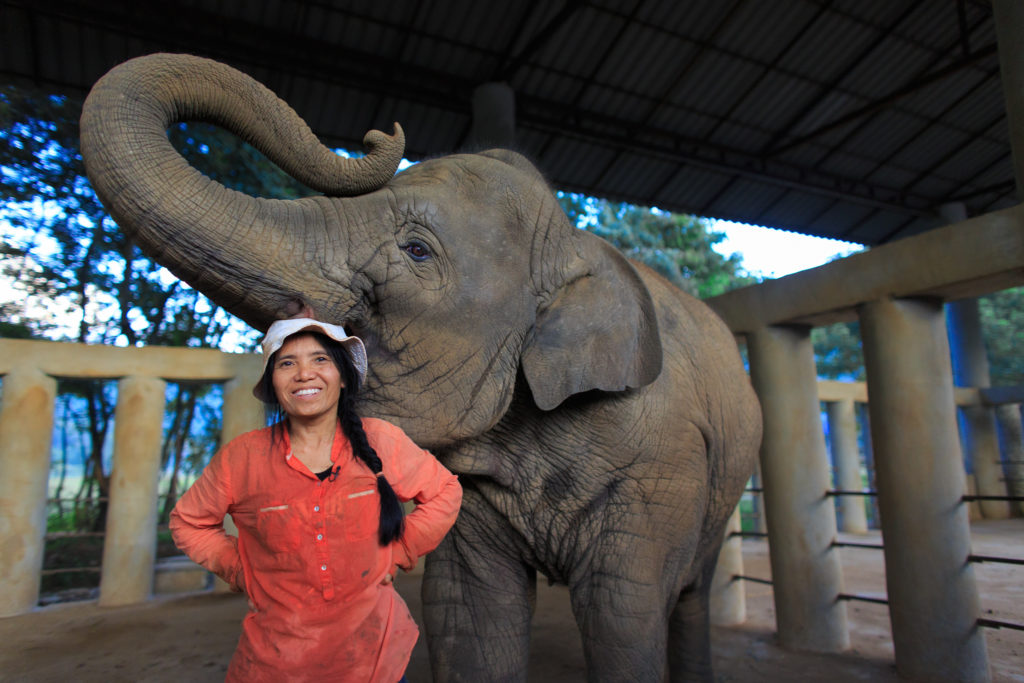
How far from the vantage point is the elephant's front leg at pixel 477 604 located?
9.36ft

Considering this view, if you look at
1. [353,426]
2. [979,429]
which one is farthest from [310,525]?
[979,429]

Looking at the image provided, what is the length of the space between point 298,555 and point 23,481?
5.57 meters

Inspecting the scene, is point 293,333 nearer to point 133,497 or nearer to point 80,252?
point 133,497

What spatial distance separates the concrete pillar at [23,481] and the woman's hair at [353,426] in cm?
541

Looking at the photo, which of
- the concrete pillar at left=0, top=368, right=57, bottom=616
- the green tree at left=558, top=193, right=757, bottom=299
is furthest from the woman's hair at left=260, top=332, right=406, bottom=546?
the green tree at left=558, top=193, right=757, bottom=299

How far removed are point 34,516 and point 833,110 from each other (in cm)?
1090

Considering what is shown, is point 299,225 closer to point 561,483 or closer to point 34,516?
point 561,483

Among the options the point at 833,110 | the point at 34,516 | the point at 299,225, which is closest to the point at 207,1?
the point at 34,516

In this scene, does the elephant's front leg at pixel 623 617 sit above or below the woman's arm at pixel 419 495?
below

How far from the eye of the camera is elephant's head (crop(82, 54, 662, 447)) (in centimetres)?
169

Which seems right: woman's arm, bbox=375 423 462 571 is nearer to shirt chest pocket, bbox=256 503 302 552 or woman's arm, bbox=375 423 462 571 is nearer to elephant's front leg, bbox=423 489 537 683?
shirt chest pocket, bbox=256 503 302 552

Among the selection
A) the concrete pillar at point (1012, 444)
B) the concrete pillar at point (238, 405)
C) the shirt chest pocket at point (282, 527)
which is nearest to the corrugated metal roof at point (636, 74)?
the concrete pillar at point (238, 405)

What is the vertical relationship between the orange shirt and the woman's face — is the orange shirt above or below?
below

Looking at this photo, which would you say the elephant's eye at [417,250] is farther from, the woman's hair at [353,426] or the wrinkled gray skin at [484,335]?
the woman's hair at [353,426]
